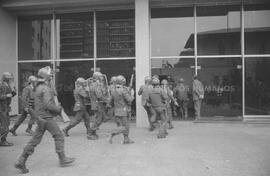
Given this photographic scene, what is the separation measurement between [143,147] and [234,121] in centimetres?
530

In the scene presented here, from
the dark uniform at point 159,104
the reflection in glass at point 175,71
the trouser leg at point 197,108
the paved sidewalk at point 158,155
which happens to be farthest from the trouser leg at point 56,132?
the reflection in glass at point 175,71

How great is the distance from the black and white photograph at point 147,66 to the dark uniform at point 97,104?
0.03 metres

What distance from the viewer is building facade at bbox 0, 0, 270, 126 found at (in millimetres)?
13062

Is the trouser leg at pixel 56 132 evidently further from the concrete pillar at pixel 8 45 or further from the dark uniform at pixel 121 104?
the concrete pillar at pixel 8 45

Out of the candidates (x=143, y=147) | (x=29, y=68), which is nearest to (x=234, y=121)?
(x=143, y=147)

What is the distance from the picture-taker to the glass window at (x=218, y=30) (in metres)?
13.3

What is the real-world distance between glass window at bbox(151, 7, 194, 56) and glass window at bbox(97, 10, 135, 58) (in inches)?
36.3

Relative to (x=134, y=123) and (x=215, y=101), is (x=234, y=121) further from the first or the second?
(x=134, y=123)

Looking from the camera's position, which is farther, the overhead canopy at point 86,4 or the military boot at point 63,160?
the overhead canopy at point 86,4

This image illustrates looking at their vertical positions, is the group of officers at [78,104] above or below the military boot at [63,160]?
above

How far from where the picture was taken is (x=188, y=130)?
11.4 meters

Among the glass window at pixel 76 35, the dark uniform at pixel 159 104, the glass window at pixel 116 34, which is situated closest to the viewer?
the dark uniform at pixel 159 104

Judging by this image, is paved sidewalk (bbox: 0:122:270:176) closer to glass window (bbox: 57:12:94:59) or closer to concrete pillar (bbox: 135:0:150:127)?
concrete pillar (bbox: 135:0:150:127)

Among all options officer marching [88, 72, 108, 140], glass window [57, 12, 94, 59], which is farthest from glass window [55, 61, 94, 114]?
officer marching [88, 72, 108, 140]
